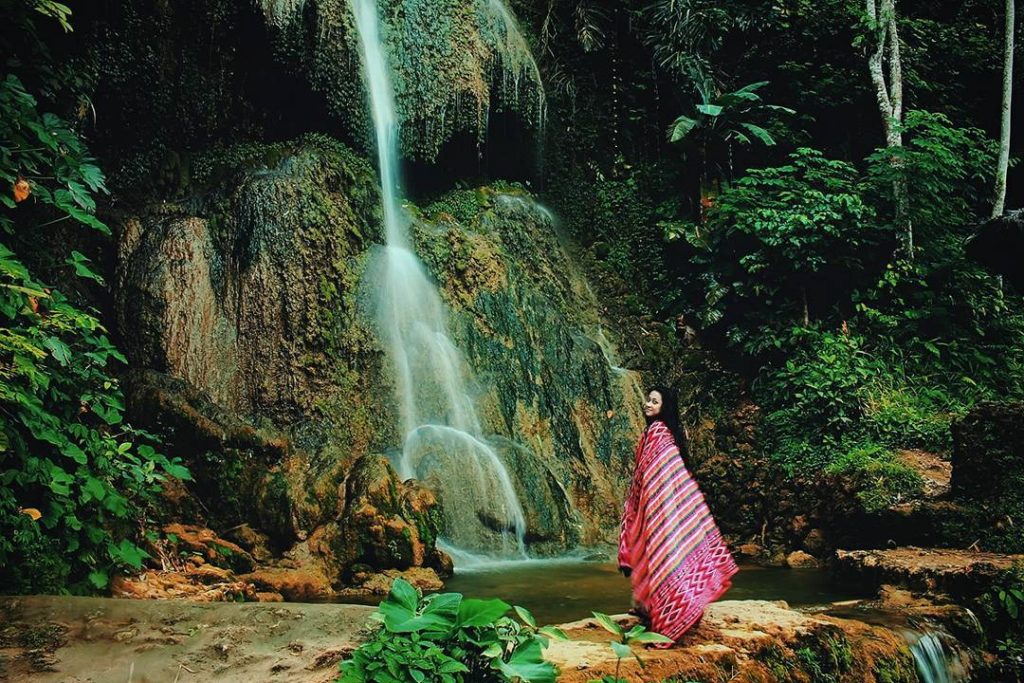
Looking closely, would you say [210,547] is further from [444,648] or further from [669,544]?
[444,648]

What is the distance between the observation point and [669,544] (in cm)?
425

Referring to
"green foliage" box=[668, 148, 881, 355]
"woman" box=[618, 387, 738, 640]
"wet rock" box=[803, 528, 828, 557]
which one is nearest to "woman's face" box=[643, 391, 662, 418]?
"woman" box=[618, 387, 738, 640]

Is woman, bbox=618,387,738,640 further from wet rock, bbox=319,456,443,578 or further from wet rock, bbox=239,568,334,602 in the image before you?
wet rock, bbox=239,568,334,602

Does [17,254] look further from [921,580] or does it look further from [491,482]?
[921,580]

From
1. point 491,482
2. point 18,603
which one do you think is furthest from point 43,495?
point 491,482

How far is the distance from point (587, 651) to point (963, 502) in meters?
5.66

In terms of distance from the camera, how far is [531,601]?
645 centimetres

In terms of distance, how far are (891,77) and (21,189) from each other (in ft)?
46.1

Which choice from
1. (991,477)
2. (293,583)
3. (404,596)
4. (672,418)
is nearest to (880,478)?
(991,477)

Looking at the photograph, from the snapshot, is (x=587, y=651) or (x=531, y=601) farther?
(x=531, y=601)

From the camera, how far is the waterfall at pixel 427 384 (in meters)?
8.52

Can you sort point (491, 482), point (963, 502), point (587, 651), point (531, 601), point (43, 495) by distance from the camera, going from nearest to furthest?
point (587, 651), point (43, 495), point (531, 601), point (963, 502), point (491, 482)

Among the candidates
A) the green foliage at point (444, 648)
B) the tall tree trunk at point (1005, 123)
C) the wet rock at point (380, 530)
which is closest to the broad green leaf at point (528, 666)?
the green foliage at point (444, 648)

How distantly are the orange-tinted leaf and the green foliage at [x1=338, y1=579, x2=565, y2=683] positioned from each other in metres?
3.90
